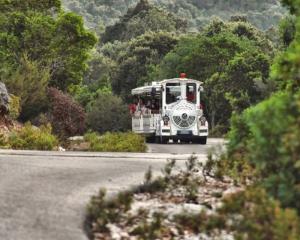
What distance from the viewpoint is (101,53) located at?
112m

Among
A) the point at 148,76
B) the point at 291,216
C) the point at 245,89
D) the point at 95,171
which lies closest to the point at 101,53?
the point at 148,76

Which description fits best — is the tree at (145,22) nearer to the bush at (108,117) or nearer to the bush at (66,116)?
the bush at (108,117)

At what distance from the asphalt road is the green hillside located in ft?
500

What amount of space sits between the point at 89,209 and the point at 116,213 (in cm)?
34

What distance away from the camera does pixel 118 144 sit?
86.4ft

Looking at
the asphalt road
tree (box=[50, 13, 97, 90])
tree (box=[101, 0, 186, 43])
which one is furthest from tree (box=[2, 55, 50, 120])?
tree (box=[101, 0, 186, 43])

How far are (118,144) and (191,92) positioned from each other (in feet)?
31.4

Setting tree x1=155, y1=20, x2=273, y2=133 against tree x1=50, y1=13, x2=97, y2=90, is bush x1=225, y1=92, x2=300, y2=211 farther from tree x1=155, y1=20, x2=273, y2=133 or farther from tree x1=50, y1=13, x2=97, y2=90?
tree x1=50, y1=13, x2=97, y2=90

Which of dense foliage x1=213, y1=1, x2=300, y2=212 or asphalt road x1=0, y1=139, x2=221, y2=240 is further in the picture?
asphalt road x1=0, y1=139, x2=221, y2=240

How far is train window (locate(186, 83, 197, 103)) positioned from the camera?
3500 cm

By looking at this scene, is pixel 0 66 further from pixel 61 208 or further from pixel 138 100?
pixel 61 208

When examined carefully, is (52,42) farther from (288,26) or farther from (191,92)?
(288,26)

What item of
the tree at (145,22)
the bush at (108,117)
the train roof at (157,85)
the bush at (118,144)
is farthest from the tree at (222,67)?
the tree at (145,22)

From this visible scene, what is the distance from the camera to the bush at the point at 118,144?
84.1 ft
